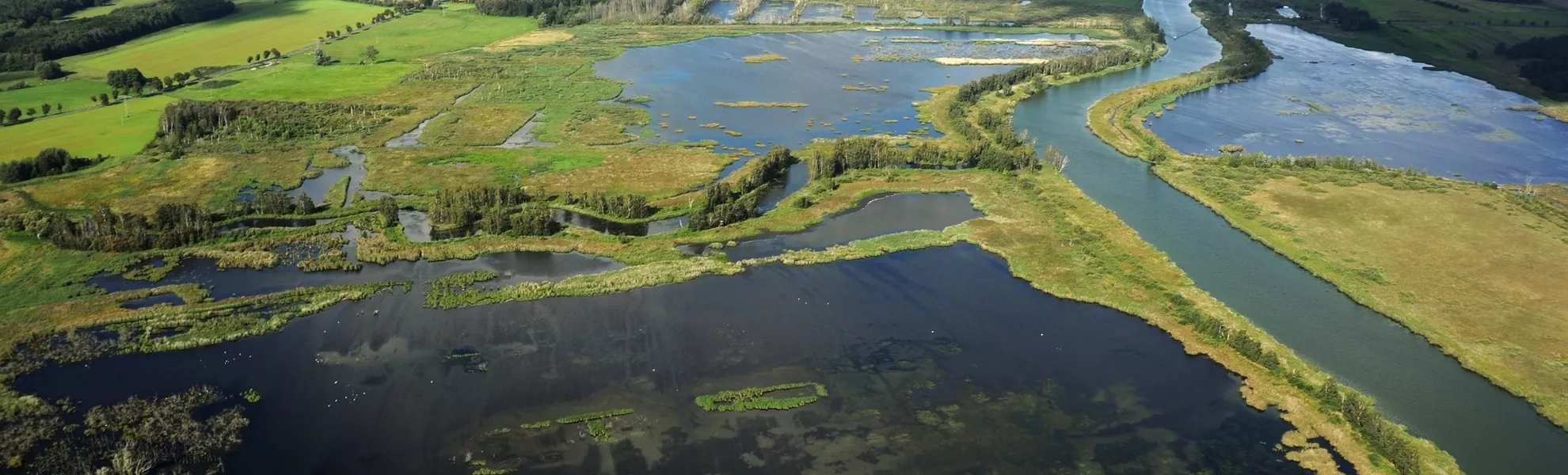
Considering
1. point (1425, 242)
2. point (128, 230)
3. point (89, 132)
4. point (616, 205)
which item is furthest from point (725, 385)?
point (89, 132)

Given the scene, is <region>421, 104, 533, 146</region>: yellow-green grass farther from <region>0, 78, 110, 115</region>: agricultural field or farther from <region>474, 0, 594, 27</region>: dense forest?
<region>474, 0, 594, 27</region>: dense forest

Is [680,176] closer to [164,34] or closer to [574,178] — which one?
[574,178]

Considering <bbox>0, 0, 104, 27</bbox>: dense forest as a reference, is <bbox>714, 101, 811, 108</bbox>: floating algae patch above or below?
below

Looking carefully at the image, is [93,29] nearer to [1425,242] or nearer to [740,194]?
[740,194]

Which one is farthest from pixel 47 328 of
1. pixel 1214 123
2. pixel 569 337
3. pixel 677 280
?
pixel 1214 123

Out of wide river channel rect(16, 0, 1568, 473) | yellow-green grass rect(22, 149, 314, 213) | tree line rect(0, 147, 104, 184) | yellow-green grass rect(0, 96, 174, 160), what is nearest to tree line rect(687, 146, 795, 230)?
wide river channel rect(16, 0, 1568, 473)

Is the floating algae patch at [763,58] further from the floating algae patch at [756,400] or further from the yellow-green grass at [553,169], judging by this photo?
the floating algae patch at [756,400]

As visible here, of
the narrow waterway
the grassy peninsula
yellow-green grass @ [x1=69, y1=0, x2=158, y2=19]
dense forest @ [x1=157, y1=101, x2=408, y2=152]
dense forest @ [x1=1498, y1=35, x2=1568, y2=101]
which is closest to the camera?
the narrow waterway
